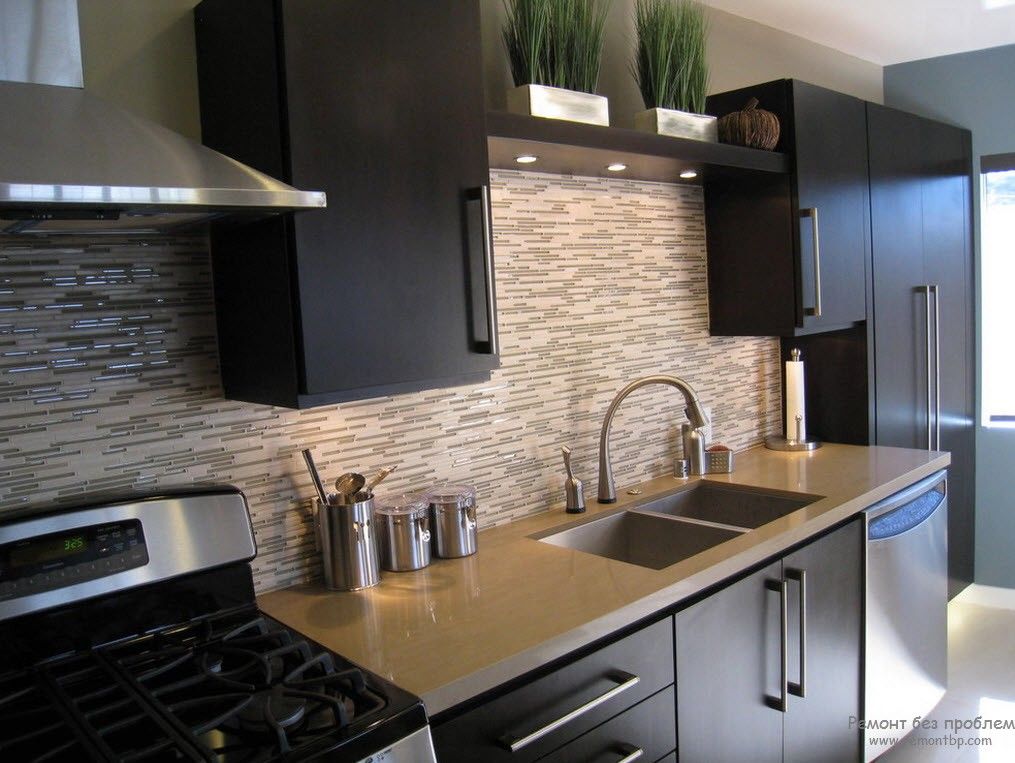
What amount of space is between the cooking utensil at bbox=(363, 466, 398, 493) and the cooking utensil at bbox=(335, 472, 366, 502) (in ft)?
0.07

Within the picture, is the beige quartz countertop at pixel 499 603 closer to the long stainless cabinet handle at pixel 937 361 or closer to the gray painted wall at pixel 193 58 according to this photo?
the gray painted wall at pixel 193 58

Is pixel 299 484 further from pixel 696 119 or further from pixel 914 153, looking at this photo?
pixel 914 153

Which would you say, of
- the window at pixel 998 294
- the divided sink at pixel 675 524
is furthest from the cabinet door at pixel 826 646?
the window at pixel 998 294

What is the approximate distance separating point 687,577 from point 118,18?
157 cm

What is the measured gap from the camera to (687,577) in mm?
1763

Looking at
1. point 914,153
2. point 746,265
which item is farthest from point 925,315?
point 746,265

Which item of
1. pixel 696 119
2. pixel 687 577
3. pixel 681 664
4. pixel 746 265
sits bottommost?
pixel 681 664

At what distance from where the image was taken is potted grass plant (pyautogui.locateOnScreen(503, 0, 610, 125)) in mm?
2023

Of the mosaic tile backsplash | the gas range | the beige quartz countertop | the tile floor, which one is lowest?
the tile floor

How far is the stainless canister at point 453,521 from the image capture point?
194 cm

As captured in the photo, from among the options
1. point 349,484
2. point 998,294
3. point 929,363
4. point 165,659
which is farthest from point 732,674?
point 998,294

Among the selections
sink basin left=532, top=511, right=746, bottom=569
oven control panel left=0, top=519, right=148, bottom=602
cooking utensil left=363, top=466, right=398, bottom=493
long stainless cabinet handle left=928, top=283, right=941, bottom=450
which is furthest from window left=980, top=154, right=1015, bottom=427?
oven control panel left=0, top=519, right=148, bottom=602

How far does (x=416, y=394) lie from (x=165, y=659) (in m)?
0.85

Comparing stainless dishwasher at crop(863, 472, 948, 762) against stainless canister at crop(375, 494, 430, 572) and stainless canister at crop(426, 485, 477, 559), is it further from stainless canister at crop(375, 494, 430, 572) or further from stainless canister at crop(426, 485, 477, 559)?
stainless canister at crop(375, 494, 430, 572)
